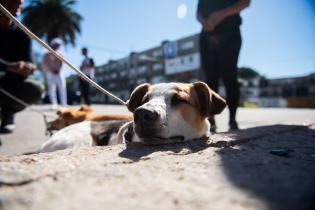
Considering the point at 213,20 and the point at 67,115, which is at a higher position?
the point at 213,20

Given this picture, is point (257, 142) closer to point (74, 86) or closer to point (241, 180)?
point (241, 180)

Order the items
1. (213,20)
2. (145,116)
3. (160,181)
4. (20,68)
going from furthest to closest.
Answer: (20,68) < (213,20) < (145,116) < (160,181)

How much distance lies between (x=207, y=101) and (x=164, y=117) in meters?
0.68

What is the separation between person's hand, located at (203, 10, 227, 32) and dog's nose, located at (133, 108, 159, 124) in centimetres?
245

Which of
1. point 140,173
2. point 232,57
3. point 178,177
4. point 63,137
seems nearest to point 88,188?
point 140,173

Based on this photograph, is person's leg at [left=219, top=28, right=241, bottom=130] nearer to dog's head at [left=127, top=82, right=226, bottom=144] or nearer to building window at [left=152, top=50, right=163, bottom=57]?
dog's head at [left=127, top=82, right=226, bottom=144]

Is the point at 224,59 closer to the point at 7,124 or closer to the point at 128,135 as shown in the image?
the point at 128,135

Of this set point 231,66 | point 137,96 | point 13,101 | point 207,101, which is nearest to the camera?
point 207,101

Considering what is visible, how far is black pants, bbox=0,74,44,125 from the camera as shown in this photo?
549 cm

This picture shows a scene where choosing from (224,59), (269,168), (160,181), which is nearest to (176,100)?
(269,168)

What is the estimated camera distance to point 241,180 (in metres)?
1.25

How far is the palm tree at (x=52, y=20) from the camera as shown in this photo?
1364 inches

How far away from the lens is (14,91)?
558cm

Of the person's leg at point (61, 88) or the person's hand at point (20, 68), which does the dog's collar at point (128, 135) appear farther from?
the person's leg at point (61, 88)
